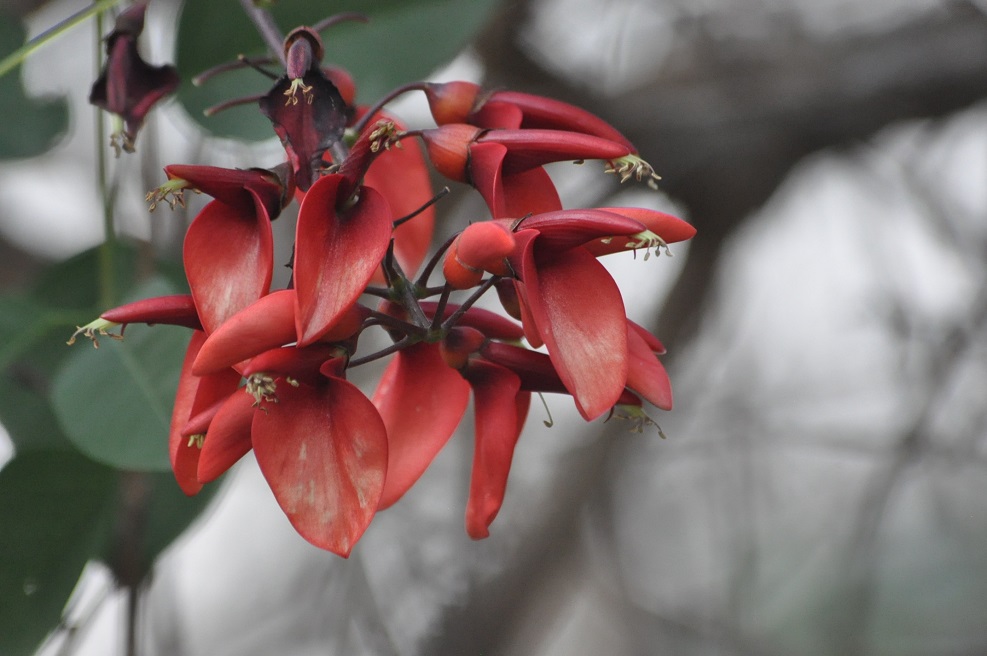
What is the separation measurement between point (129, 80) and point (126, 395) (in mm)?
184

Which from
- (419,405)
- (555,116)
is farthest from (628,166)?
(419,405)

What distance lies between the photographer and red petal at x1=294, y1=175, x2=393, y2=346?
0.38 metres

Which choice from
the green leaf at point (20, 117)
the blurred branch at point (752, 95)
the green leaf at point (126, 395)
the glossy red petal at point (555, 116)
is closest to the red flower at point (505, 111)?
the glossy red petal at point (555, 116)

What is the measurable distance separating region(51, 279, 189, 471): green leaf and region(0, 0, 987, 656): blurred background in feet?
1.11

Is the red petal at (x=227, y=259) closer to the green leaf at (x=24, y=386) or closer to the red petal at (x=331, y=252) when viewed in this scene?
the red petal at (x=331, y=252)

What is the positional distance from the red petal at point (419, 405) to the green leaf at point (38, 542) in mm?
283

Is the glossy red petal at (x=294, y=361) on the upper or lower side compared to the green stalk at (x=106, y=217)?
upper

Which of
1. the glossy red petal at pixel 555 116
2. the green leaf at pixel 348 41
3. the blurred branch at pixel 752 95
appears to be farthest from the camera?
the blurred branch at pixel 752 95

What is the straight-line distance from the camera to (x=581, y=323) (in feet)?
1.30

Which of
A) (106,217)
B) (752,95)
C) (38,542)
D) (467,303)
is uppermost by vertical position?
(467,303)

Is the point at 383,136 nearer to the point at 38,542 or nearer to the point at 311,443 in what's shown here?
the point at 311,443

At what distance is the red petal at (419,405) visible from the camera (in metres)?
0.48

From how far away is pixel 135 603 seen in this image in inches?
29.5

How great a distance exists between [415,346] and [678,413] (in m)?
1.26
